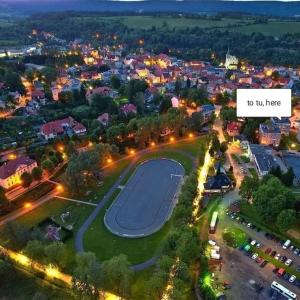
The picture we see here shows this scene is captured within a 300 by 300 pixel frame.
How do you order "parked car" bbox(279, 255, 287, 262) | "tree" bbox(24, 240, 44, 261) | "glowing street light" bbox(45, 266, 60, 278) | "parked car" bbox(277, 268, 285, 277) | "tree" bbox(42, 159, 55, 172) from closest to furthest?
"parked car" bbox(277, 268, 285, 277) < "tree" bbox(24, 240, 44, 261) < "glowing street light" bbox(45, 266, 60, 278) < "parked car" bbox(279, 255, 287, 262) < "tree" bbox(42, 159, 55, 172)

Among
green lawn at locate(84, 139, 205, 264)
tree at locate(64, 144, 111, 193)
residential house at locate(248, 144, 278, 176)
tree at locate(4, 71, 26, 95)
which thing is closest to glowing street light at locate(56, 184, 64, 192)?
tree at locate(64, 144, 111, 193)

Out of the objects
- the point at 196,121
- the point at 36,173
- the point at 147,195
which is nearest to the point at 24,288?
the point at 36,173

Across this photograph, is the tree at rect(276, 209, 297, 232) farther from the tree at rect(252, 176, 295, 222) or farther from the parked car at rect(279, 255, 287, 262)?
the parked car at rect(279, 255, 287, 262)

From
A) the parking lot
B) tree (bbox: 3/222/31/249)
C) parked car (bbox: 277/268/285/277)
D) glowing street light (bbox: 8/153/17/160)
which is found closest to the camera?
the parking lot

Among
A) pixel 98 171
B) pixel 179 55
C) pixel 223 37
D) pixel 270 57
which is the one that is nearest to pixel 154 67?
pixel 179 55

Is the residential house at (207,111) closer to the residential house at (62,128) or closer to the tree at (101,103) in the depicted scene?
the tree at (101,103)

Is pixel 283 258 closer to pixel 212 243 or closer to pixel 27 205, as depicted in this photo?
pixel 212 243
